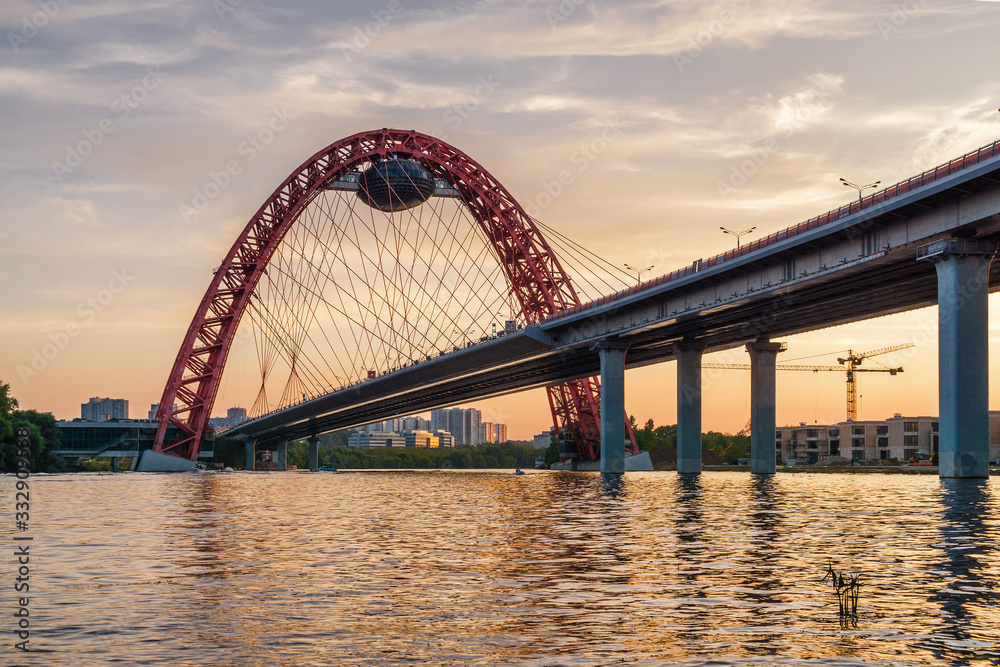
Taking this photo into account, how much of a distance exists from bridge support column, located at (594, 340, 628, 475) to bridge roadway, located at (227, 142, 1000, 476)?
625mm

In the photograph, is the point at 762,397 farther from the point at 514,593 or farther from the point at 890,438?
the point at 890,438

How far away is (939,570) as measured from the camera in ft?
54.1

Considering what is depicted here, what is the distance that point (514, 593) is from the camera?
14.7m

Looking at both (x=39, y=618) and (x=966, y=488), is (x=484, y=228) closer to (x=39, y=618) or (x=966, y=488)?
(x=966, y=488)

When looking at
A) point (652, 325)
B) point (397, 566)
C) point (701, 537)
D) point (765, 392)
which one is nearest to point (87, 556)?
point (397, 566)

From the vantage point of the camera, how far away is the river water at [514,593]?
10.7m

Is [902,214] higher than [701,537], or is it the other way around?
[902,214]

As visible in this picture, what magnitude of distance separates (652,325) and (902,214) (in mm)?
29316

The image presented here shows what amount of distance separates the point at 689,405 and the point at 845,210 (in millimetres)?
32429

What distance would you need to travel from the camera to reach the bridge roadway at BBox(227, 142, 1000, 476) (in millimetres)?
48250

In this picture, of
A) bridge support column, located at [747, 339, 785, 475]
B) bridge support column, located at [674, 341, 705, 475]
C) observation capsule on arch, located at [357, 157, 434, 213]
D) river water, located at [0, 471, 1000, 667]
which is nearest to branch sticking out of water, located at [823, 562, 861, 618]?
river water, located at [0, 471, 1000, 667]

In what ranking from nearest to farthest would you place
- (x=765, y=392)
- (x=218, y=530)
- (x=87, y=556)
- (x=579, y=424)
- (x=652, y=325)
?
1. (x=87, y=556)
2. (x=218, y=530)
3. (x=652, y=325)
4. (x=765, y=392)
5. (x=579, y=424)

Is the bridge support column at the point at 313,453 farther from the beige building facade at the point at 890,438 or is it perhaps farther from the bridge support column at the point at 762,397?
the bridge support column at the point at 762,397

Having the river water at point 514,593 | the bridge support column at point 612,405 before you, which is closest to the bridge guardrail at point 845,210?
the bridge support column at point 612,405
